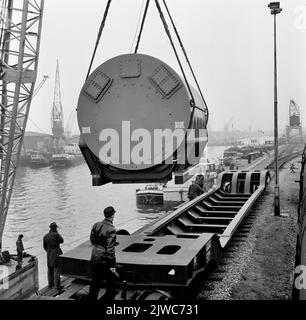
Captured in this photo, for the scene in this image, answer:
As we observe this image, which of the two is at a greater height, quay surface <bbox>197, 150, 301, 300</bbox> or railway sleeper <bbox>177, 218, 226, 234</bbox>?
railway sleeper <bbox>177, 218, 226, 234</bbox>

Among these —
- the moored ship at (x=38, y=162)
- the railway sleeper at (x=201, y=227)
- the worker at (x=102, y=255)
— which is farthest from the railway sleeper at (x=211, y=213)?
the moored ship at (x=38, y=162)

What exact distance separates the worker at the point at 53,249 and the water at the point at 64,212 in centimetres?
895

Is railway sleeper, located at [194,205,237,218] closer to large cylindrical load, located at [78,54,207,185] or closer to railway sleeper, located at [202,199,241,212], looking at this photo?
railway sleeper, located at [202,199,241,212]

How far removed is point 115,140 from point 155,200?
3541 cm

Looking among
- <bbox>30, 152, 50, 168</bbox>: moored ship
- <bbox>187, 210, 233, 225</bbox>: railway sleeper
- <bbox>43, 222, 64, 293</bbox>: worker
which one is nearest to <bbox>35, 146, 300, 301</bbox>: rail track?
<bbox>43, 222, 64, 293</bbox>: worker

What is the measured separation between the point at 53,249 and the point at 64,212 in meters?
31.3

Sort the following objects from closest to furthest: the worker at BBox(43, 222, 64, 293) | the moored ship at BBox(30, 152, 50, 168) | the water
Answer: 1. the worker at BBox(43, 222, 64, 293)
2. the water
3. the moored ship at BBox(30, 152, 50, 168)

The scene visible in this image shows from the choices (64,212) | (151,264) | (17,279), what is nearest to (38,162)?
(64,212)

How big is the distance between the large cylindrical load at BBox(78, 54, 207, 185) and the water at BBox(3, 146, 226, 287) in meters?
13.3

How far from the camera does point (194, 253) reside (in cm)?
714

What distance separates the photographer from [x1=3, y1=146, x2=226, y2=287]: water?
31328mm

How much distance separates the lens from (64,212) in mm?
42094
